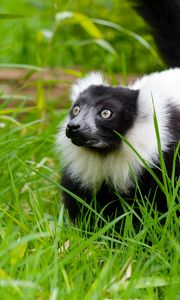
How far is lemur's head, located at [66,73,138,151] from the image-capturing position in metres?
3.94

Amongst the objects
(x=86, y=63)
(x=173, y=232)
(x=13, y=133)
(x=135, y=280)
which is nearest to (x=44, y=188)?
(x=13, y=133)

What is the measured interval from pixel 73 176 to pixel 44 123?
1419mm

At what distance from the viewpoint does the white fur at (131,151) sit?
13.2ft

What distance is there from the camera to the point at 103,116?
405 centimetres

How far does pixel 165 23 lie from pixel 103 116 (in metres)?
1.64

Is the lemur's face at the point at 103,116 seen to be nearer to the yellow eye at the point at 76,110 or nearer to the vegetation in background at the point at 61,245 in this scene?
the yellow eye at the point at 76,110

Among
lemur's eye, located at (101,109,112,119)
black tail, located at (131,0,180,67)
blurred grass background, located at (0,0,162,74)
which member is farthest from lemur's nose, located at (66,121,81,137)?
blurred grass background, located at (0,0,162,74)

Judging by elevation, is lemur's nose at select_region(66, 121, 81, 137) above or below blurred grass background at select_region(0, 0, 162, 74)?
below

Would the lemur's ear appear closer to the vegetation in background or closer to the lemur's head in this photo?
the lemur's head

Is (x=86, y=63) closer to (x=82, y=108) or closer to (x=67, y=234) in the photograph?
(x=82, y=108)

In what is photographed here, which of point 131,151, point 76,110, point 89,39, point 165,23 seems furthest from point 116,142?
point 89,39

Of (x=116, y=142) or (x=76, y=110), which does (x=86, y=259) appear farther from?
(x=76, y=110)

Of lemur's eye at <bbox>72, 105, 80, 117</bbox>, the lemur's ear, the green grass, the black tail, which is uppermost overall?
the black tail

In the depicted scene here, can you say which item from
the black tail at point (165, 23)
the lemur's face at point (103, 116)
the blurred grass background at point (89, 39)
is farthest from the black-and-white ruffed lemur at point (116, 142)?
the blurred grass background at point (89, 39)
